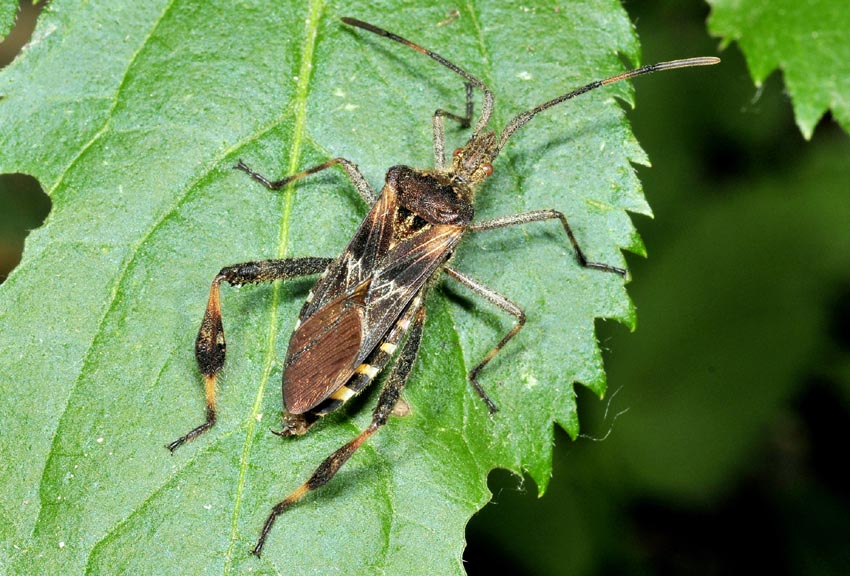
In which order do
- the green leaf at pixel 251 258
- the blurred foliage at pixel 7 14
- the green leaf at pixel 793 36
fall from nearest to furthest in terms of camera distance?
the green leaf at pixel 251 258
the blurred foliage at pixel 7 14
the green leaf at pixel 793 36

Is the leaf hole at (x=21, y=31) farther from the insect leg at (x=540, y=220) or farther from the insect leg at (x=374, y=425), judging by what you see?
the insect leg at (x=374, y=425)

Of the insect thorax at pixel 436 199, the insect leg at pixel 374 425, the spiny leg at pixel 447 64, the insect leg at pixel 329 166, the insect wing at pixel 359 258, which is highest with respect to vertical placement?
the spiny leg at pixel 447 64

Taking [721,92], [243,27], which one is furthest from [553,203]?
[721,92]

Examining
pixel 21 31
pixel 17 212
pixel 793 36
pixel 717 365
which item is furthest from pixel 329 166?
pixel 717 365

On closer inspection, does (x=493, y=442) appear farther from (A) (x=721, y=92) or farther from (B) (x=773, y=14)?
(A) (x=721, y=92)

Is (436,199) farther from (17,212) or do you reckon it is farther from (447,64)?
(17,212)

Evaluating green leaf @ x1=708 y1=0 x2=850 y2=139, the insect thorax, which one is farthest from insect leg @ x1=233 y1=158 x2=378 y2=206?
green leaf @ x1=708 y1=0 x2=850 y2=139

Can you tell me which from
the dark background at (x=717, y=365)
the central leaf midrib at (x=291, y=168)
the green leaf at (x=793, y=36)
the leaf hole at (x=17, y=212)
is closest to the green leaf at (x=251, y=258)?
the central leaf midrib at (x=291, y=168)

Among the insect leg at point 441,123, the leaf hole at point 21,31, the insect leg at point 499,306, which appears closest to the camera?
the insect leg at point 499,306
